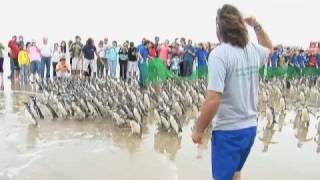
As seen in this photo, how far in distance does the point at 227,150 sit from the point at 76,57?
17.1 meters

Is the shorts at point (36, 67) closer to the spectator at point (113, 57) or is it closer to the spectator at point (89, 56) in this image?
the spectator at point (89, 56)

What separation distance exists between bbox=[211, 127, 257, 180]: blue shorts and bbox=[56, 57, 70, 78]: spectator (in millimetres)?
15109

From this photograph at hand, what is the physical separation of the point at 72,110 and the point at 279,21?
324ft

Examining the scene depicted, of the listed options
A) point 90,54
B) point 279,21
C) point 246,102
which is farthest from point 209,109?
point 279,21

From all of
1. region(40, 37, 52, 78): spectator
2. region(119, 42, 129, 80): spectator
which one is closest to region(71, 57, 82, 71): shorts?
region(40, 37, 52, 78): spectator

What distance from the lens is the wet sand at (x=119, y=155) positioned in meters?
8.05

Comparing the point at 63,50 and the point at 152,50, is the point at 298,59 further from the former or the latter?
the point at 63,50

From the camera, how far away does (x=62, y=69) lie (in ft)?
62.5

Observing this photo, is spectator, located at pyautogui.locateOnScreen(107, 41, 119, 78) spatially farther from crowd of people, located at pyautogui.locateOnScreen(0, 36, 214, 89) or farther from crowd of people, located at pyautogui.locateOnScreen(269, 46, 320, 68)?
crowd of people, located at pyautogui.locateOnScreen(269, 46, 320, 68)

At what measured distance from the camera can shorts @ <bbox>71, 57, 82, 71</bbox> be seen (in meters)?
20.6

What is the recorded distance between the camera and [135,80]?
61.6 ft

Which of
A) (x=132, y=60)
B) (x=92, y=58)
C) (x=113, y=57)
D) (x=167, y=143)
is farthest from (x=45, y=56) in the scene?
(x=167, y=143)

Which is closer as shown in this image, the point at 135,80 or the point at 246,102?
the point at 246,102

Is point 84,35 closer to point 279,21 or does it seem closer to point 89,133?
point 279,21
